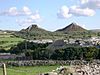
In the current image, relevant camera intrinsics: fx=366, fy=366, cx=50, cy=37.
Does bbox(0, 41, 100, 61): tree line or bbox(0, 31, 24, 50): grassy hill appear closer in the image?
bbox(0, 41, 100, 61): tree line

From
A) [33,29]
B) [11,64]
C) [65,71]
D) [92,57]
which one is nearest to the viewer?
[65,71]

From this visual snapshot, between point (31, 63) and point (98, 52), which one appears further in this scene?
point (98, 52)

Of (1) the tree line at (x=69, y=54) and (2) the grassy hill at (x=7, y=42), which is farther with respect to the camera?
(2) the grassy hill at (x=7, y=42)

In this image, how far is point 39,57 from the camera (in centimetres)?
7025

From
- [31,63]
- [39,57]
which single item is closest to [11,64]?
A: [31,63]

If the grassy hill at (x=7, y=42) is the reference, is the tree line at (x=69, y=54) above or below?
below

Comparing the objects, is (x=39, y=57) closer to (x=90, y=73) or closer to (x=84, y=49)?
(x=84, y=49)

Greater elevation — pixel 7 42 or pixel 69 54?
pixel 7 42

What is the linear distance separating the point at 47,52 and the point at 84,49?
24.2 feet

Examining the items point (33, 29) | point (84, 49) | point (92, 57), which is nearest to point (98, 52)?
point (92, 57)

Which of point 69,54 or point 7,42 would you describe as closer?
point 69,54

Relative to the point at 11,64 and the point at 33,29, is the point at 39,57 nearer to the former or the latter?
the point at 11,64

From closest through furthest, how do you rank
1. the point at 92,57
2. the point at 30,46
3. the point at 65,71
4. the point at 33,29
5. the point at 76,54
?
the point at 65,71
the point at 92,57
the point at 76,54
the point at 30,46
the point at 33,29

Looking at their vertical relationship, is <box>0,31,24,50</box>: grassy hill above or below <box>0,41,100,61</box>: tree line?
above
